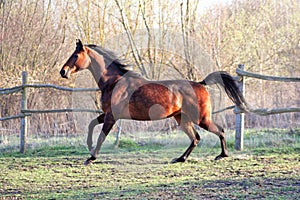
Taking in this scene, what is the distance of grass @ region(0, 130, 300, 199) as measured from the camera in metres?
4.00

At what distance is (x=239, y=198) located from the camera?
364cm

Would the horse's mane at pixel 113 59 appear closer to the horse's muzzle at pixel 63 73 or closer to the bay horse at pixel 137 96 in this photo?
the bay horse at pixel 137 96

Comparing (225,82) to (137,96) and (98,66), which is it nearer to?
(137,96)

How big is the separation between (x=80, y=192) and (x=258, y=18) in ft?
39.1

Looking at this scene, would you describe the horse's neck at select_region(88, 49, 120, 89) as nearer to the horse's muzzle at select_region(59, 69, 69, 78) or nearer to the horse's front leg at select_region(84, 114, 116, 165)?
the horse's muzzle at select_region(59, 69, 69, 78)

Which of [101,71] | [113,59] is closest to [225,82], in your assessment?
[113,59]

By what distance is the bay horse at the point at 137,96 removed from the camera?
597cm

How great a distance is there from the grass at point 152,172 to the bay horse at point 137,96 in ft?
1.56

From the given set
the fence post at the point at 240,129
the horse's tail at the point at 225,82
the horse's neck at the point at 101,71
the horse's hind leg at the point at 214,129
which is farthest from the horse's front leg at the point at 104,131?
the fence post at the point at 240,129

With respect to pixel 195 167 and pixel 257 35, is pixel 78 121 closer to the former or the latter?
pixel 195 167

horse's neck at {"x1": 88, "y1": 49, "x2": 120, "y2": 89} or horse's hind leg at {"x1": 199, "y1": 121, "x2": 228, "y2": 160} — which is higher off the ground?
horse's neck at {"x1": 88, "y1": 49, "x2": 120, "y2": 89}

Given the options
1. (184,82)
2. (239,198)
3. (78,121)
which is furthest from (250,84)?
(239,198)

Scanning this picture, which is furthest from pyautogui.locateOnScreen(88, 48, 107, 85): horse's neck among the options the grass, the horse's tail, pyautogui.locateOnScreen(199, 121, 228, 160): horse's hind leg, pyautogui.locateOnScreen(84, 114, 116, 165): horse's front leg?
pyautogui.locateOnScreen(199, 121, 228, 160): horse's hind leg

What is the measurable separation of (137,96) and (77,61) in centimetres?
102
